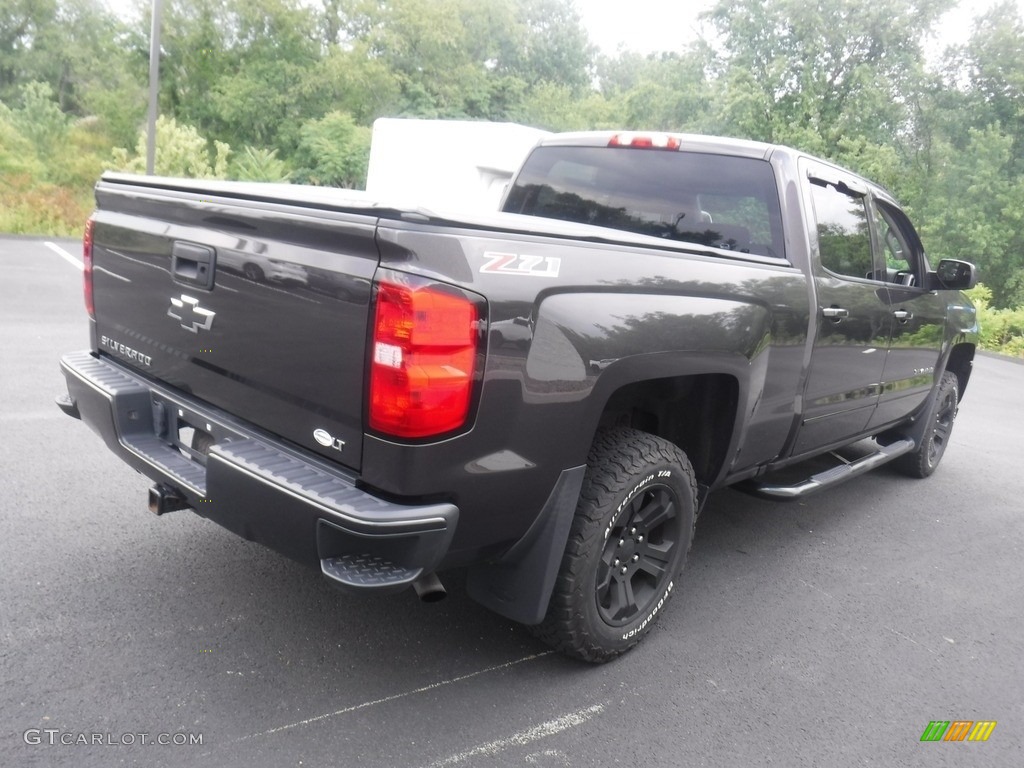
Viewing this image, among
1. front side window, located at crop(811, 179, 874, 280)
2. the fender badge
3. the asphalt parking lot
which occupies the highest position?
front side window, located at crop(811, 179, 874, 280)

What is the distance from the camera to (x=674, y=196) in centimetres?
373

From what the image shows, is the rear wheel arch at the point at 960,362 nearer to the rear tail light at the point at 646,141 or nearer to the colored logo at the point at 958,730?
the rear tail light at the point at 646,141

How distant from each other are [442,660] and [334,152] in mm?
36290

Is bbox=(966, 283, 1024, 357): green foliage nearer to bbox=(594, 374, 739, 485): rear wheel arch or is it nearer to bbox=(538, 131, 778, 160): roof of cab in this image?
bbox=(538, 131, 778, 160): roof of cab

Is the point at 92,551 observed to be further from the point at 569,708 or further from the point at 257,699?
the point at 569,708

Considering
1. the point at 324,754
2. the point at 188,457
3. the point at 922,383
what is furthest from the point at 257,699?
the point at 922,383

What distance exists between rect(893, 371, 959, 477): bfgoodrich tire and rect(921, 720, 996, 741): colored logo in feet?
10.2

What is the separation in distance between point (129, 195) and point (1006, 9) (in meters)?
38.6

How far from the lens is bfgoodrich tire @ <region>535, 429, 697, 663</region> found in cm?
268

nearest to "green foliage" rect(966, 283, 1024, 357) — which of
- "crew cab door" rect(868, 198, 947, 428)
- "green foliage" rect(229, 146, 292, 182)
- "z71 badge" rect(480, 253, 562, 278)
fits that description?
"crew cab door" rect(868, 198, 947, 428)

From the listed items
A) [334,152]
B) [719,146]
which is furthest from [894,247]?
[334,152]

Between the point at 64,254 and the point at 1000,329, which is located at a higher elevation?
the point at 1000,329

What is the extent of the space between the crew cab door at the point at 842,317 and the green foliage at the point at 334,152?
33641mm

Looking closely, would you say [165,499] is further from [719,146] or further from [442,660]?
[719,146]
